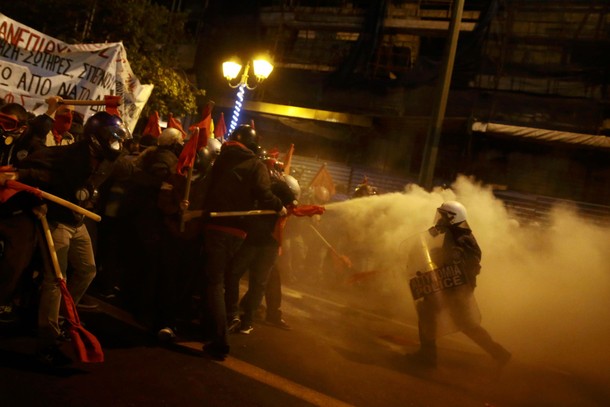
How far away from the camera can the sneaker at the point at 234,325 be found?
201 inches

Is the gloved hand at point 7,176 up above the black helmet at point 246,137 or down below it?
below

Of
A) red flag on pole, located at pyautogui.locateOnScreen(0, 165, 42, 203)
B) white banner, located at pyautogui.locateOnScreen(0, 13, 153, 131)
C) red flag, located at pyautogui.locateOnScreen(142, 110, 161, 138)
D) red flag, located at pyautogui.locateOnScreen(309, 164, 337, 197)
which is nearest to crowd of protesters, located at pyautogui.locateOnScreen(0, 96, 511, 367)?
red flag on pole, located at pyautogui.locateOnScreen(0, 165, 42, 203)

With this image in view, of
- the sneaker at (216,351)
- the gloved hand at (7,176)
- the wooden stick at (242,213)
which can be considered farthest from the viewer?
the wooden stick at (242,213)

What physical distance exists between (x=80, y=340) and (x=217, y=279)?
4.14ft

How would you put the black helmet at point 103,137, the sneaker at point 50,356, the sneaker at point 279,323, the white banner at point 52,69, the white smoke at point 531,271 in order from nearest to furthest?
the sneaker at point 50,356 < the black helmet at point 103,137 < the sneaker at point 279,323 < the white banner at point 52,69 < the white smoke at point 531,271

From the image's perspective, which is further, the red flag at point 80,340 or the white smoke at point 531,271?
the white smoke at point 531,271

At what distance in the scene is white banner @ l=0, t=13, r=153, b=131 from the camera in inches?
277

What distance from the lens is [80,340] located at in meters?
3.52

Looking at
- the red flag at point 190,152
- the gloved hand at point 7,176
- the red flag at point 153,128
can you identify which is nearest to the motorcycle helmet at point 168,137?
the red flag at point 190,152

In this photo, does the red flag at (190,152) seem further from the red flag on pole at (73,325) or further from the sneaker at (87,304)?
the sneaker at (87,304)

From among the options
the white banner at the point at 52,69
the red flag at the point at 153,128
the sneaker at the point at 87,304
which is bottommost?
the sneaker at the point at 87,304

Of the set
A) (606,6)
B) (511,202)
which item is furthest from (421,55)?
(511,202)

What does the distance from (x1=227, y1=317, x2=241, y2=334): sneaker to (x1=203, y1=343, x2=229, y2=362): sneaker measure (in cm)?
69

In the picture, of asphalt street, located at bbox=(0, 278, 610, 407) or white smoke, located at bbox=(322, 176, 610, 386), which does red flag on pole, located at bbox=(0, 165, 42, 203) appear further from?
white smoke, located at bbox=(322, 176, 610, 386)
